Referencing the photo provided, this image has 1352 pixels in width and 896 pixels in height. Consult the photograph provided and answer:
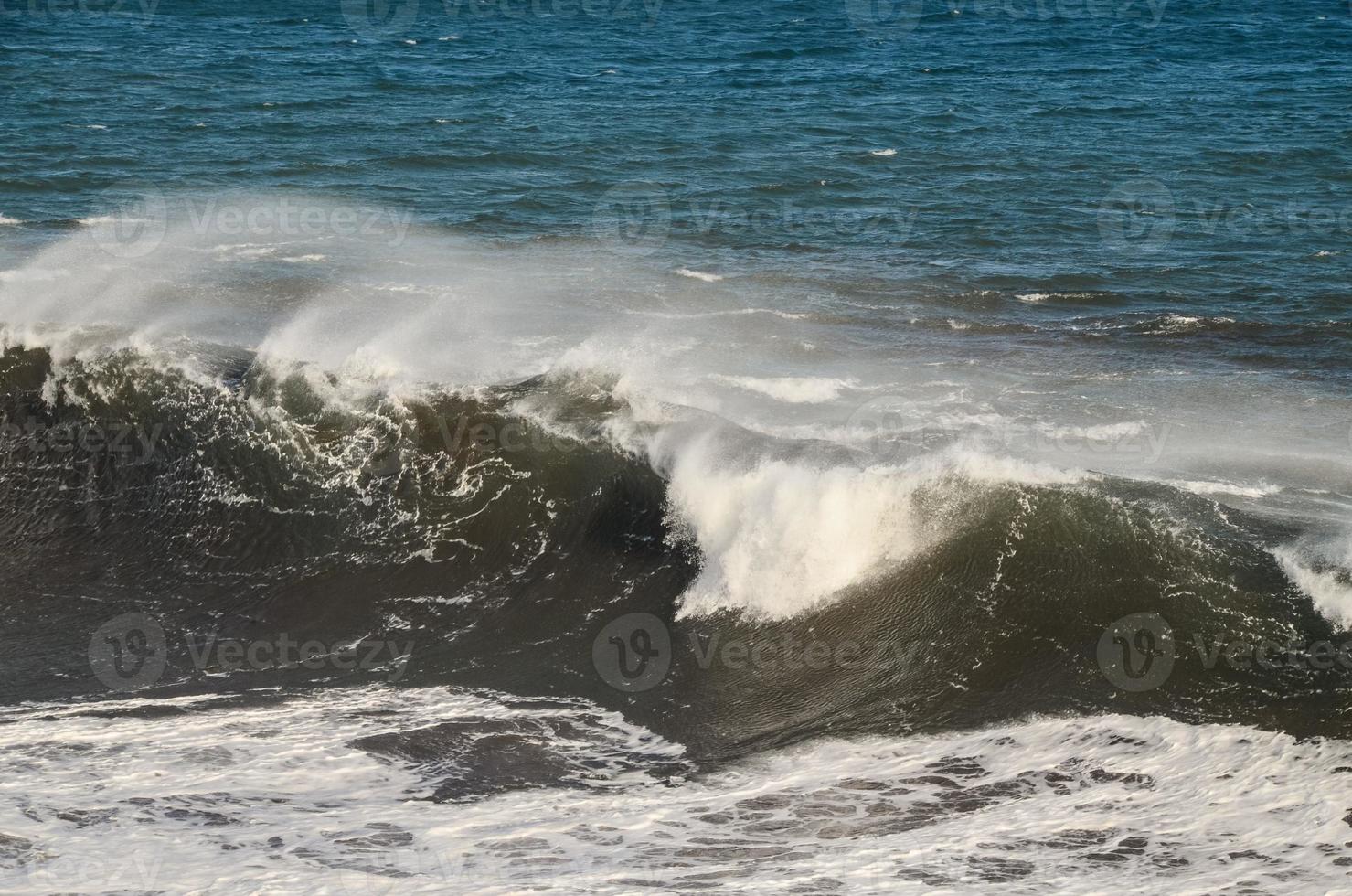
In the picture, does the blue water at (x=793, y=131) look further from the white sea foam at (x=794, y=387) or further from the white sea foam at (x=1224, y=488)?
the white sea foam at (x=1224, y=488)

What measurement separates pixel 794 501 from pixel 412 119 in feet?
63.0

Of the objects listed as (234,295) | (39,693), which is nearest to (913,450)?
(39,693)

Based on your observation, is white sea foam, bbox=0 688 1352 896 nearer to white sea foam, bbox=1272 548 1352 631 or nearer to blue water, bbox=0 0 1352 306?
white sea foam, bbox=1272 548 1352 631

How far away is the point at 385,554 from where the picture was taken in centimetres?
1157

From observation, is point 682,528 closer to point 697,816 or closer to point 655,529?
point 655,529

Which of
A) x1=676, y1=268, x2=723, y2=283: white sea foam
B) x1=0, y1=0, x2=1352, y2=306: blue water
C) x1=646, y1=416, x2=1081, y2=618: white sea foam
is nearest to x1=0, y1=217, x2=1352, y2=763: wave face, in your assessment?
x1=646, y1=416, x2=1081, y2=618: white sea foam

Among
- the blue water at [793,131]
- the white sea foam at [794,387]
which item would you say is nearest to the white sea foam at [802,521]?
the white sea foam at [794,387]

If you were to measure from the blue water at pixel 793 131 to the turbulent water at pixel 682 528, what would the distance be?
7.3 inches

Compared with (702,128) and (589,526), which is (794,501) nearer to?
(589,526)

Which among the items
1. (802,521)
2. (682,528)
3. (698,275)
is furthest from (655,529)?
(698,275)

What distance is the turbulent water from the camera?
318 inches

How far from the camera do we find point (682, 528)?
11289 mm

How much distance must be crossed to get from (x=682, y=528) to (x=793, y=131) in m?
16.5

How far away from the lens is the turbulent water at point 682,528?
26.5ft
